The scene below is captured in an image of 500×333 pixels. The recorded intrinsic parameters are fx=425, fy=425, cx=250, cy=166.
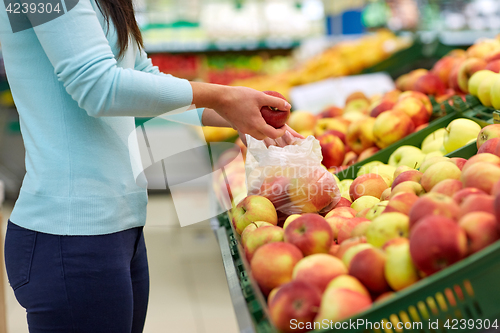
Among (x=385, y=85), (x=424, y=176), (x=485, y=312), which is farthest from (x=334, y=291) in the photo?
(x=385, y=85)

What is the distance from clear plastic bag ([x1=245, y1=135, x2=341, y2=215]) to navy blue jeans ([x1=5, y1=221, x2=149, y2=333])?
46 cm

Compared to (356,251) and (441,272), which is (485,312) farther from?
(356,251)

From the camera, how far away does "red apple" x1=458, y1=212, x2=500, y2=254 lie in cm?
Answer: 69

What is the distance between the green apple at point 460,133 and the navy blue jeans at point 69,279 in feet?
3.48

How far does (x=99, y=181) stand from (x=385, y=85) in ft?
8.54

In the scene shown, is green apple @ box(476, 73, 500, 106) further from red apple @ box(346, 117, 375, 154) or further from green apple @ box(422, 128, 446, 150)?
red apple @ box(346, 117, 375, 154)

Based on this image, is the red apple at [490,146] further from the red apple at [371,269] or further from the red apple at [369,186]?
the red apple at [371,269]

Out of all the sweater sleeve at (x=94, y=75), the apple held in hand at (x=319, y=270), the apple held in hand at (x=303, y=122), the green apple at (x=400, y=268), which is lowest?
the apple held in hand at (x=303, y=122)

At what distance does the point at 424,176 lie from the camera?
1.05 meters

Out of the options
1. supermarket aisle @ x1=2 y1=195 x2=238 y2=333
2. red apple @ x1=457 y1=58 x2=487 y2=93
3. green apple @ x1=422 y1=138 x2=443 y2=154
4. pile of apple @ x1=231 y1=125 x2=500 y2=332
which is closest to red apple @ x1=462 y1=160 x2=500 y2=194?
pile of apple @ x1=231 y1=125 x2=500 y2=332

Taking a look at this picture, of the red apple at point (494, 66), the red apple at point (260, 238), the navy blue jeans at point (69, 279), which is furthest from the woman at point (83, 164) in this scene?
the red apple at point (494, 66)

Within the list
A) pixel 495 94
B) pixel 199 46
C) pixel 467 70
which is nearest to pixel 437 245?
pixel 495 94

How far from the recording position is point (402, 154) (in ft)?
5.02

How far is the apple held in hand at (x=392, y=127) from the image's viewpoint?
167cm
